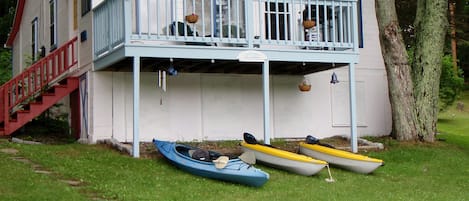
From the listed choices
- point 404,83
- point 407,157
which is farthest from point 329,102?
point 407,157

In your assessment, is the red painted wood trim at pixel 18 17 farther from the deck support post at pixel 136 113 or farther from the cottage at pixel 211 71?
the deck support post at pixel 136 113

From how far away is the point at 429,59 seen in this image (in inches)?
620

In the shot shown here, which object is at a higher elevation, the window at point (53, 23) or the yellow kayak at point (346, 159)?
the window at point (53, 23)

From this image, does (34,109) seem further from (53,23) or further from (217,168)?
(217,168)

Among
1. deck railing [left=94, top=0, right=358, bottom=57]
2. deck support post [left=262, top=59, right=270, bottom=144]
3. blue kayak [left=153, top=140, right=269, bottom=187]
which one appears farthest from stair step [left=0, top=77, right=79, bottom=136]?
deck support post [left=262, top=59, right=270, bottom=144]

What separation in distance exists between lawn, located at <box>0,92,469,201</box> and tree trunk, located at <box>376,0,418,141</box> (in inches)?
66.6

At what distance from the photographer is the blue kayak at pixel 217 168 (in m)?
9.69

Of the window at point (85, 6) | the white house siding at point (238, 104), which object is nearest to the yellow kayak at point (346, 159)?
the white house siding at point (238, 104)

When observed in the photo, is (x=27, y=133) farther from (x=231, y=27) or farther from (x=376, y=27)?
(x=376, y=27)

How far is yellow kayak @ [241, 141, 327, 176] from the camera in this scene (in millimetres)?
10891

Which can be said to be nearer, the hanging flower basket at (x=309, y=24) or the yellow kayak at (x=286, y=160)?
the yellow kayak at (x=286, y=160)

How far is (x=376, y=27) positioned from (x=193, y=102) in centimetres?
549

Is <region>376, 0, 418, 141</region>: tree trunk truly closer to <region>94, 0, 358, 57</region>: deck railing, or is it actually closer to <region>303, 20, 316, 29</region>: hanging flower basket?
<region>94, 0, 358, 57</region>: deck railing

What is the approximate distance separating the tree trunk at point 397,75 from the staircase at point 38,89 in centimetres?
766
